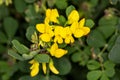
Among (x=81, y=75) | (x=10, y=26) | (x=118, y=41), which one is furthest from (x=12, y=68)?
(x=118, y=41)

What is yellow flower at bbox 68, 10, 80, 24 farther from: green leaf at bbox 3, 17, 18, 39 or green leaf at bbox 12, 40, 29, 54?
green leaf at bbox 3, 17, 18, 39

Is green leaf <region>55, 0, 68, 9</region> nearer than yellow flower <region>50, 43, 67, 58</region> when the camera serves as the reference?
No

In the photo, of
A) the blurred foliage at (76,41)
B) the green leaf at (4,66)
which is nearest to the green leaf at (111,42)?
the blurred foliage at (76,41)

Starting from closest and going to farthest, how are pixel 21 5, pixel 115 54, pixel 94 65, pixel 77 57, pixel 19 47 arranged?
pixel 19 47 < pixel 115 54 < pixel 94 65 < pixel 77 57 < pixel 21 5

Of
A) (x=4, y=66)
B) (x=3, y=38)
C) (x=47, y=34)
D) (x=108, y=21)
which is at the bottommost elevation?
(x=4, y=66)

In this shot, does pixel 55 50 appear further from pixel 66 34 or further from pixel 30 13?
pixel 30 13

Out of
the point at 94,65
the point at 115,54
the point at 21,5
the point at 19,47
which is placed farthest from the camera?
the point at 21,5

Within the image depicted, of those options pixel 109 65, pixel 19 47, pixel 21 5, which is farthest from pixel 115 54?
pixel 21 5

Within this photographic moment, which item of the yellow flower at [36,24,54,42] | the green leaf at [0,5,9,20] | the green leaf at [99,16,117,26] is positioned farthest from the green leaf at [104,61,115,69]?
the green leaf at [0,5,9,20]
